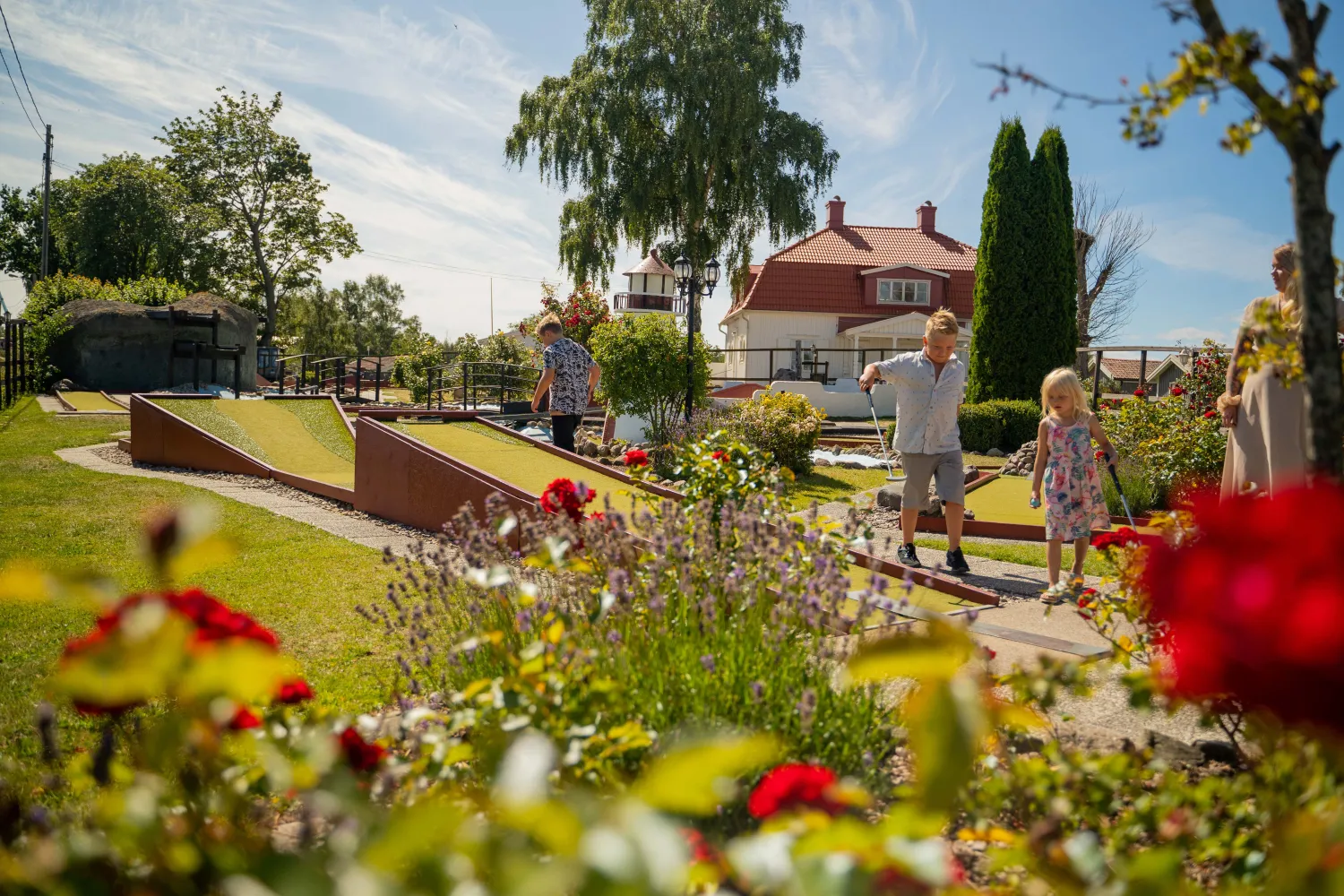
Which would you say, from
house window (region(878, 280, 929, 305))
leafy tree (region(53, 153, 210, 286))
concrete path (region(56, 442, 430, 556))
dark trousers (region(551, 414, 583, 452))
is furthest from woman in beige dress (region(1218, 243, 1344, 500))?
leafy tree (region(53, 153, 210, 286))

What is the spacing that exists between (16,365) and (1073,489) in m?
19.8

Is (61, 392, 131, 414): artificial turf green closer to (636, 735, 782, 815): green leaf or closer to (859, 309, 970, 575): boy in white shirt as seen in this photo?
(859, 309, 970, 575): boy in white shirt

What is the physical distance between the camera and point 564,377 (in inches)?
371

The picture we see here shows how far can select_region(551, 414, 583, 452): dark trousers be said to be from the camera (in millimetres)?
9613

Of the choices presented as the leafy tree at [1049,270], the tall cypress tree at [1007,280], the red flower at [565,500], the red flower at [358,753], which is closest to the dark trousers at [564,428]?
the red flower at [565,500]

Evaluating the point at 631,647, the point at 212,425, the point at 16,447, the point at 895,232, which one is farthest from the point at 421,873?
the point at 895,232

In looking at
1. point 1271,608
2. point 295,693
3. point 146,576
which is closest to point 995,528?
point 146,576

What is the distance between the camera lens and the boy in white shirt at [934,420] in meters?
6.07

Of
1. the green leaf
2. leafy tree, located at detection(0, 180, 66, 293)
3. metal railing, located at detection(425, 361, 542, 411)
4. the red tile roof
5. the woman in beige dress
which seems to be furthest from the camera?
leafy tree, located at detection(0, 180, 66, 293)

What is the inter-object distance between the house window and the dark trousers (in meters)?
27.1

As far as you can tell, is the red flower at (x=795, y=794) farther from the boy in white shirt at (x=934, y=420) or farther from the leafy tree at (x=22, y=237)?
the leafy tree at (x=22, y=237)

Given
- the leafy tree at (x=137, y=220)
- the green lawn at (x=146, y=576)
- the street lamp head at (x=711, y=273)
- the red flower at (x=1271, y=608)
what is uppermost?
the leafy tree at (x=137, y=220)

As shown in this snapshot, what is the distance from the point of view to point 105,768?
1221 mm

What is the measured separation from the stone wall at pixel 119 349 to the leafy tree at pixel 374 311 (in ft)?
157
